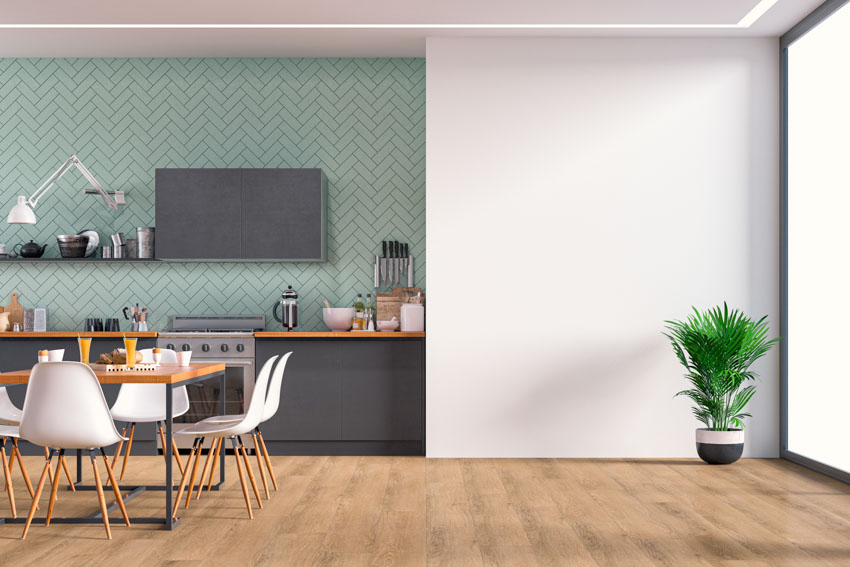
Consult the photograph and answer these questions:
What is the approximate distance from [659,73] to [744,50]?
652 millimetres

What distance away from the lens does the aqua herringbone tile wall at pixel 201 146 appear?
6117 mm

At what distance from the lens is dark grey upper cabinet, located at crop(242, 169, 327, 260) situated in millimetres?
5730

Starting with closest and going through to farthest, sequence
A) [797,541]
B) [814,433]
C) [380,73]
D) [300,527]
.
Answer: [797,541] < [300,527] < [814,433] < [380,73]

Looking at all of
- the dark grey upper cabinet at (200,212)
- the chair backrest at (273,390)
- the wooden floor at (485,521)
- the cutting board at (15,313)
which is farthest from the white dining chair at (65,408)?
the cutting board at (15,313)

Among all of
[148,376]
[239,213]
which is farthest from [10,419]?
[239,213]

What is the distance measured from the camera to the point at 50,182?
611 cm

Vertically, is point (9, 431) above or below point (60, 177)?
below

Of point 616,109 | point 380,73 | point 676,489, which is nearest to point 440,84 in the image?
point 380,73

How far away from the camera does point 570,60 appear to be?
5.53 meters

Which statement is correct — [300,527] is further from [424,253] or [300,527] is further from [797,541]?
[424,253]

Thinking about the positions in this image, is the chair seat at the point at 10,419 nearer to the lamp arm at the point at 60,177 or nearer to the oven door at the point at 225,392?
the oven door at the point at 225,392

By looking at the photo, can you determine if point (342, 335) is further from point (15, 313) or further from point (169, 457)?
point (15, 313)

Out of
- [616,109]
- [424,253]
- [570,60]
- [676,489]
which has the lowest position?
[676,489]

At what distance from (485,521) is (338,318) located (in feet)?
8.08
